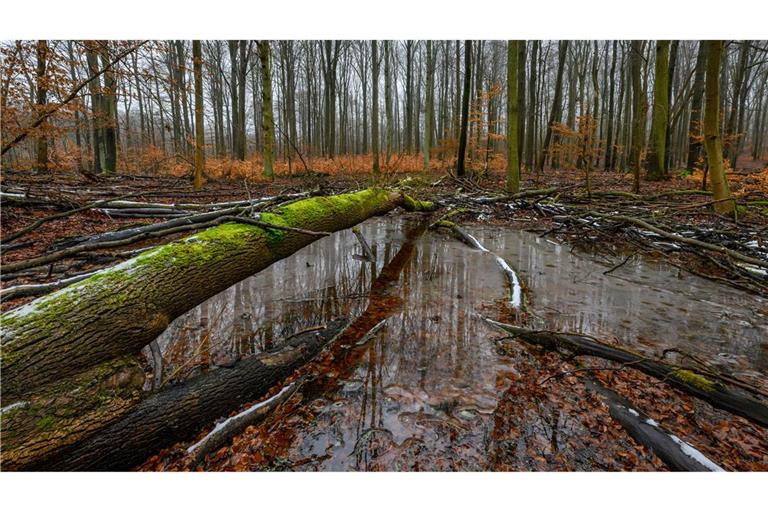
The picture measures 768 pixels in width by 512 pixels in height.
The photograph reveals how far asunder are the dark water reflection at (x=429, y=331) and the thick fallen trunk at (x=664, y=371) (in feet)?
1.60

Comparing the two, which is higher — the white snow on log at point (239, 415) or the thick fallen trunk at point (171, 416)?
the thick fallen trunk at point (171, 416)

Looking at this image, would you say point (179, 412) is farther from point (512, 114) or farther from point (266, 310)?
point (512, 114)

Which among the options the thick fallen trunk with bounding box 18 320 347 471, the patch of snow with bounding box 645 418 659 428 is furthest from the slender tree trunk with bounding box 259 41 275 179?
the patch of snow with bounding box 645 418 659 428

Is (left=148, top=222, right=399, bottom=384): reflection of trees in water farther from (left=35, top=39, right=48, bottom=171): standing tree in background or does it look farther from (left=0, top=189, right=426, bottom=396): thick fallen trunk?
(left=35, top=39, right=48, bottom=171): standing tree in background

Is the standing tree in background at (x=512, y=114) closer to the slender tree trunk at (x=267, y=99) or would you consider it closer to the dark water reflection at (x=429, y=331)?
the dark water reflection at (x=429, y=331)

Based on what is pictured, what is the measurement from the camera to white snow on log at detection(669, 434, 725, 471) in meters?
1.83

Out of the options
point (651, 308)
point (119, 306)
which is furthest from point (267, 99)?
point (651, 308)

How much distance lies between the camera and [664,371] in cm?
262

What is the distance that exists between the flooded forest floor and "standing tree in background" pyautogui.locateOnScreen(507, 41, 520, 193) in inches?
151

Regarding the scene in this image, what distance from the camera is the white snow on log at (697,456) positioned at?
6.01 feet

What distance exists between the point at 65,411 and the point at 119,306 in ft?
2.01

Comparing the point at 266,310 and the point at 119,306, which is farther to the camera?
the point at 266,310

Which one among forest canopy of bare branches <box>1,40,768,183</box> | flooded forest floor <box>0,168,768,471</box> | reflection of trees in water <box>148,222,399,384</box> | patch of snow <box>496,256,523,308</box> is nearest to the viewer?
flooded forest floor <box>0,168,768,471</box>

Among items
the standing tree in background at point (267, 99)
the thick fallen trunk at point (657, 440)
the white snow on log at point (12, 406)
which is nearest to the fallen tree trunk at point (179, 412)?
the white snow on log at point (12, 406)
